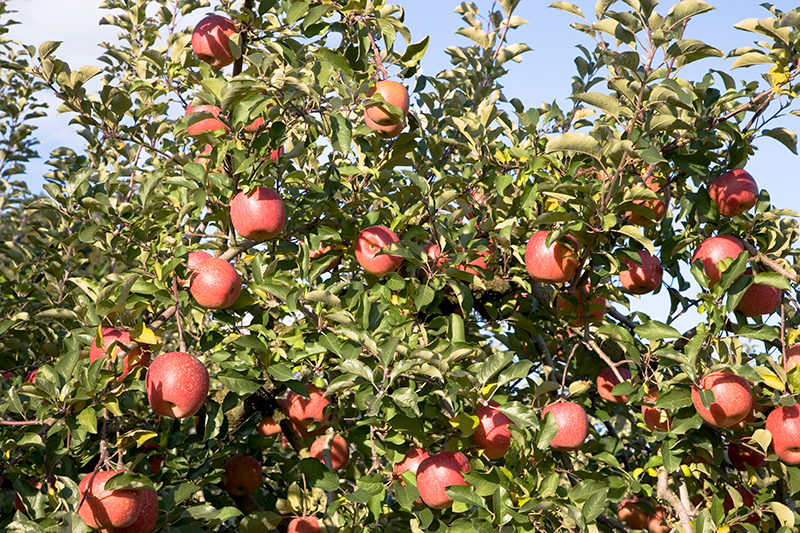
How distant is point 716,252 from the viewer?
114 inches

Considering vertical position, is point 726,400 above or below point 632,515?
above

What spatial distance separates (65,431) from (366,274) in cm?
142

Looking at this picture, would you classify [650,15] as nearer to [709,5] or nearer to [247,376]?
[709,5]

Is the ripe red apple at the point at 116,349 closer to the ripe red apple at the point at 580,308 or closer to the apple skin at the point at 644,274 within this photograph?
the ripe red apple at the point at 580,308

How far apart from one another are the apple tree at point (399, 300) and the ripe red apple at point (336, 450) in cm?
2

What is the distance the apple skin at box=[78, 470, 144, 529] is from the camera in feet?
7.62

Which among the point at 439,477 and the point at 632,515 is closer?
the point at 439,477

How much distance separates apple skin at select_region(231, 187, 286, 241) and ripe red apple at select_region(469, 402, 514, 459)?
109 cm

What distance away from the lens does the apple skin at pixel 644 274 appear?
10.7 ft

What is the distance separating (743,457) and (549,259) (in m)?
1.57

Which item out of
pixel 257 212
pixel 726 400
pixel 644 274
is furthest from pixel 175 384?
pixel 644 274

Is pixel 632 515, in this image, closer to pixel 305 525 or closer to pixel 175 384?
pixel 305 525

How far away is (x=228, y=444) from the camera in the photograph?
3.39 metres

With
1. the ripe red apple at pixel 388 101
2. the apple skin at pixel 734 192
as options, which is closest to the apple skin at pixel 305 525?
the ripe red apple at pixel 388 101
